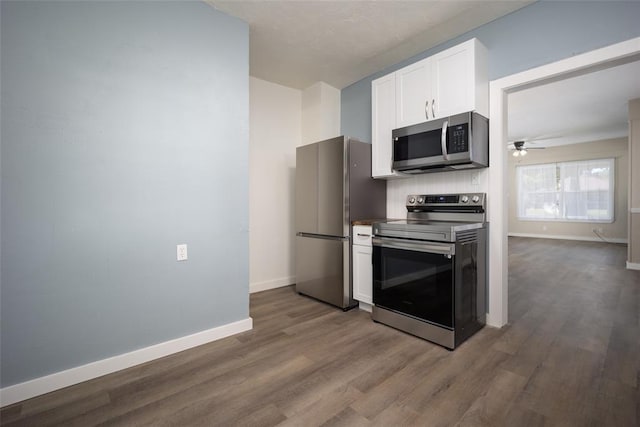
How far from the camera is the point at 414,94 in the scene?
2.70m

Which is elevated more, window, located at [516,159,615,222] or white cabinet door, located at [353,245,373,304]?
window, located at [516,159,615,222]

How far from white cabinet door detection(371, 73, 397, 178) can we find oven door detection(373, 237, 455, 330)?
84 centimetres

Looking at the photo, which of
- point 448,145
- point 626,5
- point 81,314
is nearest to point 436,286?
point 448,145

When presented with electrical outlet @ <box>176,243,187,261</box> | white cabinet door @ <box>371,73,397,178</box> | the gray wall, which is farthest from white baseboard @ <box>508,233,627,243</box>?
electrical outlet @ <box>176,243,187,261</box>

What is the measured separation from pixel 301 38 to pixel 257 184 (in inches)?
67.6

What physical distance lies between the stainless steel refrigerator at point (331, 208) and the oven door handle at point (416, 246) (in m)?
0.48

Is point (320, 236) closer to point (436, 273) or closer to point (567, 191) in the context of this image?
point (436, 273)

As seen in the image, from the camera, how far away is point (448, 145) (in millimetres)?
2389

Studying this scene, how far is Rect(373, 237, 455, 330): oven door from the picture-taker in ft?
7.07

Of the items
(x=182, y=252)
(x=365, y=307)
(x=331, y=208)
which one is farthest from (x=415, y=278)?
(x=182, y=252)

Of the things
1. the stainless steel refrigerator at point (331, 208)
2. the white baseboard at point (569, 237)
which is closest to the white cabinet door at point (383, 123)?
the stainless steel refrigerator at point (331, 208)

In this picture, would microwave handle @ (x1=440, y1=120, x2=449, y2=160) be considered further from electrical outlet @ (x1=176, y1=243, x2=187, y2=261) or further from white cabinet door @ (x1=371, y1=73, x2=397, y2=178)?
electrical outlet @ (x1=176, y1=243, x2=187, y2=261)

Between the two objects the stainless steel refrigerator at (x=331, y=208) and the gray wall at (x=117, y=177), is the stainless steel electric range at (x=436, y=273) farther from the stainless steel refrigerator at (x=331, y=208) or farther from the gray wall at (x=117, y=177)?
the gray wall at (x=117, y=177)

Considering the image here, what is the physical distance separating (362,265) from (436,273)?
845 mm
